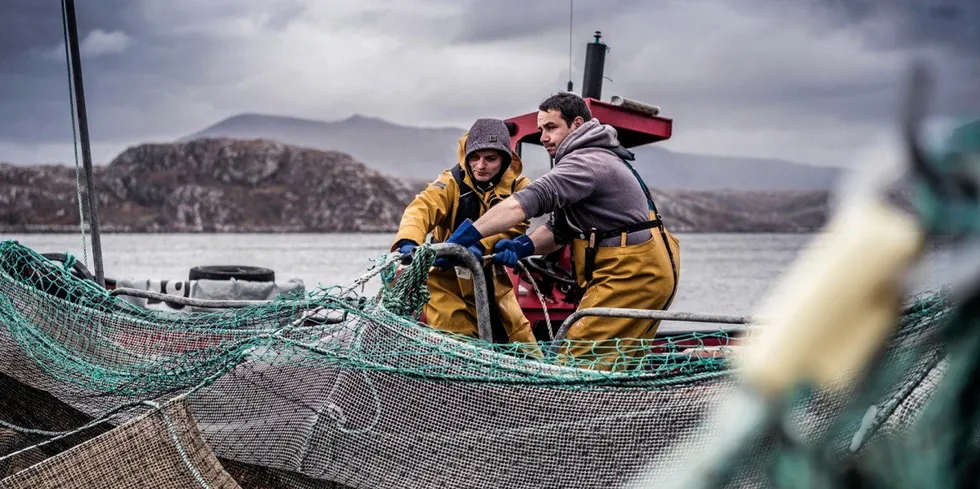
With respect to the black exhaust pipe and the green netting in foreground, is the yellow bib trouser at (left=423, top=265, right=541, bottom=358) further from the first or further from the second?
the black exhaust pipe

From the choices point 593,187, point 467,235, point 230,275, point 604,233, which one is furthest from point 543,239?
point 230,275

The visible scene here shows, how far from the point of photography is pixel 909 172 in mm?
1165

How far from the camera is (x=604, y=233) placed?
5664 mm

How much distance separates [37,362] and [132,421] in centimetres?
146

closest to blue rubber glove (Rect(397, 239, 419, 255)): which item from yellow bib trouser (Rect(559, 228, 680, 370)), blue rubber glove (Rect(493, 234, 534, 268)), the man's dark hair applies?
blue rubber glove (Rect(493, 234, 534, 268))

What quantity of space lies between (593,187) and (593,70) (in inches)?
135

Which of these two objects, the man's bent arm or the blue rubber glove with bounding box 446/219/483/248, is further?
the man's bent arm

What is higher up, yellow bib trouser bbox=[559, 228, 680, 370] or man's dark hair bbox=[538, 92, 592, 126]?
man's dark hair bbox=[538, 92, 592, 126]

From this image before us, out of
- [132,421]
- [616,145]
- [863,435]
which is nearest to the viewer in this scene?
[863,435]

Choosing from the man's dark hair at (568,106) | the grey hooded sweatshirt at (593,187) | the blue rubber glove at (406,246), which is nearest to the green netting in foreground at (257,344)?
the blue rubber glove at (406,246)

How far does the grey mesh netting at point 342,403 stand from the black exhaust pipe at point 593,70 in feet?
13.8

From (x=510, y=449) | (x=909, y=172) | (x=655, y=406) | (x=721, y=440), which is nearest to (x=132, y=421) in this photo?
(x=510, y=449)

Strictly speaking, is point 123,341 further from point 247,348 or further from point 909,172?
point 909,172

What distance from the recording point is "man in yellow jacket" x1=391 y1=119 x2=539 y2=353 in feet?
20.8
